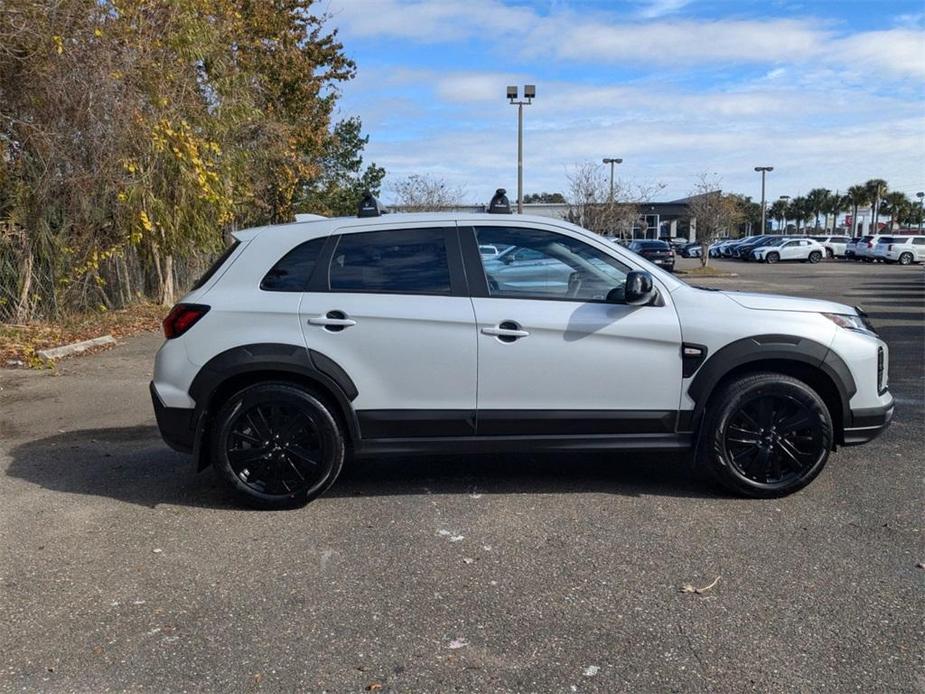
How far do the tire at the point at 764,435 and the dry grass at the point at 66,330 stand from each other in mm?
8655

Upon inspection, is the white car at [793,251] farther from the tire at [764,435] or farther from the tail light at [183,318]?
the tail light at [183,318]

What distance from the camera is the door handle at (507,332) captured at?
4832 millimetres

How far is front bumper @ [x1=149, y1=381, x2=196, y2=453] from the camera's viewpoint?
493 cm

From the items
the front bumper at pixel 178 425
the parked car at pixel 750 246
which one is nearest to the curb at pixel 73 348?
the front bumper at pixel 178 425

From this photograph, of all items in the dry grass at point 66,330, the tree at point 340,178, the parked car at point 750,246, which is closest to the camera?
the dry grass at point 66,330

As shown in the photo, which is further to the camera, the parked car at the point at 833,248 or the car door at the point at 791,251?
the parked car at the point at 833,248

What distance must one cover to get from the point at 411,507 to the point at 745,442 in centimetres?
208

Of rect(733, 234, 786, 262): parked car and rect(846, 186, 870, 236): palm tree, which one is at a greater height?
rect(846, 186, 870, 236): palm tree

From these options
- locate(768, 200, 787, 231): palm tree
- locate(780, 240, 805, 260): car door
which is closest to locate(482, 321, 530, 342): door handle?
locate(780, 240, 805, 260): car door

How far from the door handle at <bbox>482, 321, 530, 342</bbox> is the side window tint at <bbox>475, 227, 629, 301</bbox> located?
0.22 metres

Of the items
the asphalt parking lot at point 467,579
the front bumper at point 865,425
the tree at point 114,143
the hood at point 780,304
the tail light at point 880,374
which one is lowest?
the asphalt parking lot at point 467,579

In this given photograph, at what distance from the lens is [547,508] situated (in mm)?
4930

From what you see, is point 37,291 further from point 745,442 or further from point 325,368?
point 745,442

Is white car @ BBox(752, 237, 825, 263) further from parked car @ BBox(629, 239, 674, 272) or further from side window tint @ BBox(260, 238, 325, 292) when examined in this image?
side window tint @ BBox(260, 238, 325, 292)
